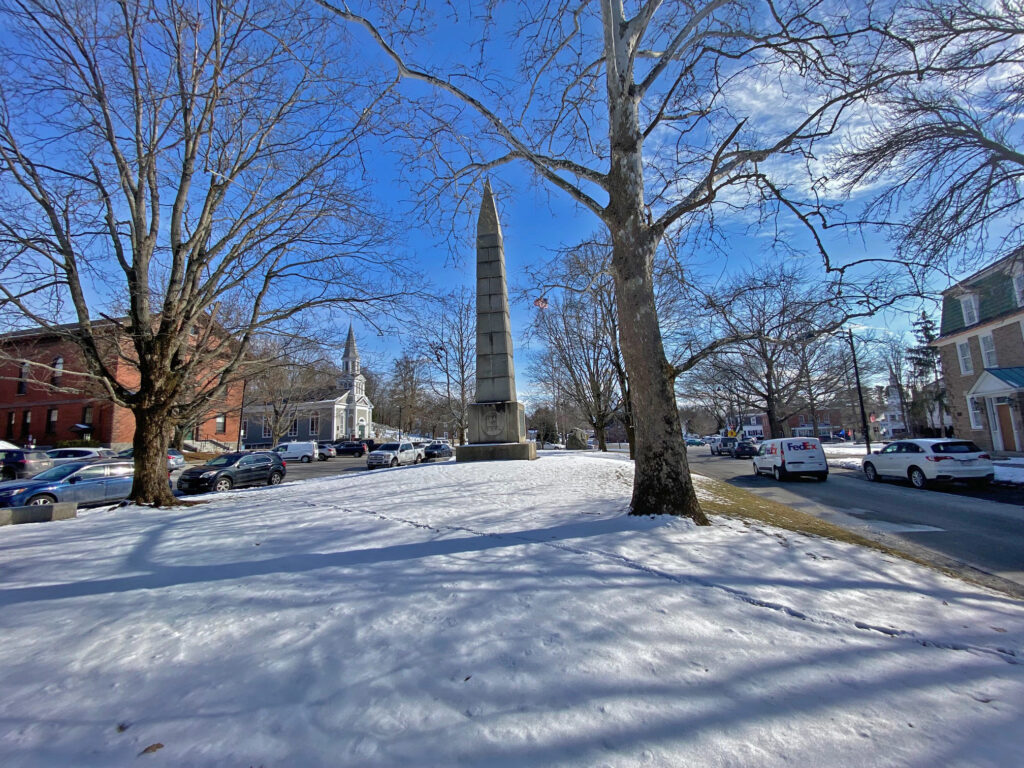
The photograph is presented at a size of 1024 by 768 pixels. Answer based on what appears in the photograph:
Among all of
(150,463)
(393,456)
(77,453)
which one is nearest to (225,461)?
(150,463)

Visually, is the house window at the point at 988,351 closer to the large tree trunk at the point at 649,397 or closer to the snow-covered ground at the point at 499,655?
the snow-covered ground at the point at 499,655

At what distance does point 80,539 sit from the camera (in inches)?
219

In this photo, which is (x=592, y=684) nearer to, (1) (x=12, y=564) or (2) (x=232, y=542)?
(2) (x=232, y=542)

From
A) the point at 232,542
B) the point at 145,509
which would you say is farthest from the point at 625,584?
the point at 145,509

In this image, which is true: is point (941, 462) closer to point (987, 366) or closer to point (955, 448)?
point (955, 448)

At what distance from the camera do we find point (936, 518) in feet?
30.3

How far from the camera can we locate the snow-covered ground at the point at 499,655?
2.10 metres

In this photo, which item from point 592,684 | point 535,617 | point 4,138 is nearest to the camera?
point 592,684

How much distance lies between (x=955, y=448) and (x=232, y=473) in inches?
888

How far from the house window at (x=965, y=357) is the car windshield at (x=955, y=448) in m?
15.0

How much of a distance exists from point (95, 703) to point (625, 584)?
132 inches

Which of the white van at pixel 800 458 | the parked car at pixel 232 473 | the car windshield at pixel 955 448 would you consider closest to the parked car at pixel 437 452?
the parked car at pixel 232 473

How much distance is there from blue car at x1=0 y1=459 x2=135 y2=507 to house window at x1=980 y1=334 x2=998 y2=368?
3519cm

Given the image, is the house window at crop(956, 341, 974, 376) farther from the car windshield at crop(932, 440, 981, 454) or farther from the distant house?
the car windshield at crop(932, 440, 981, 454)
